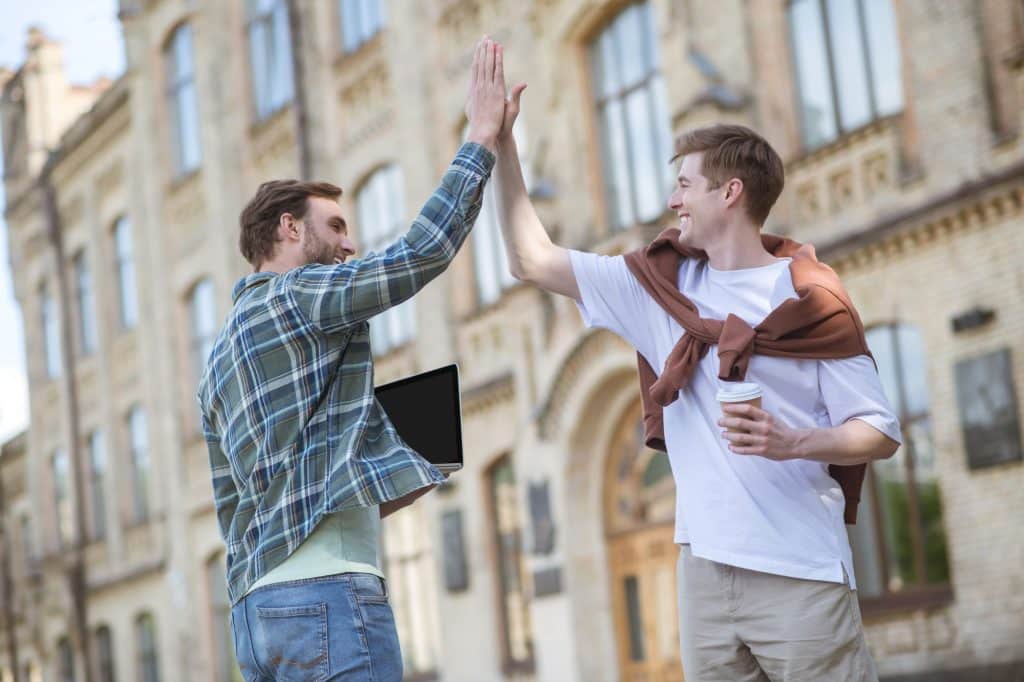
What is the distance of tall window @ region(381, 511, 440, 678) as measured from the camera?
71.4 feet

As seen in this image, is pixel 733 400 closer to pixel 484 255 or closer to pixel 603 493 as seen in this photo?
pixel 603 493

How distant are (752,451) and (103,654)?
29.7 meters

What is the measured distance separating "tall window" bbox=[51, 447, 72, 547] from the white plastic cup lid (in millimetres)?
31357

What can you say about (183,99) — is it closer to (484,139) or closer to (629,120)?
(629,120)

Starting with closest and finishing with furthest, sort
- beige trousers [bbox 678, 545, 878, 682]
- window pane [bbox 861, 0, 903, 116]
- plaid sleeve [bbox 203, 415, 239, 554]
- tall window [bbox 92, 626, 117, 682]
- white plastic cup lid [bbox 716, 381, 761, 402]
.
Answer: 1. white plastic cup lid [bbox 716, 381, 761, 402]
2. beige trousers [bbox 678, 545, 878, 682]
3. plaid sleeve [bbox 203, 415, 239, 554]
4. window pane [bbox 861, 0, 903, 116]
5. tall window [bbox 92, 626, 117, 682]

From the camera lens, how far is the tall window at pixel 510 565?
1997 centimetres

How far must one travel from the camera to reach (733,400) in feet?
12.7

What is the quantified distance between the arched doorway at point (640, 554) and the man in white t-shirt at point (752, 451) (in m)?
13.1

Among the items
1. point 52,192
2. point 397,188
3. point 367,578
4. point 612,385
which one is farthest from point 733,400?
point 52,192

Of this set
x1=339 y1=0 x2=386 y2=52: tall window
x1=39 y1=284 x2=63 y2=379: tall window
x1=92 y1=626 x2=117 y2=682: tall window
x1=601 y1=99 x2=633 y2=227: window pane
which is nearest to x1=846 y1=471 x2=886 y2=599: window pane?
x1=601 y1=99 x2=633 y2=227: window pane

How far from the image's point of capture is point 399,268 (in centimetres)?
427

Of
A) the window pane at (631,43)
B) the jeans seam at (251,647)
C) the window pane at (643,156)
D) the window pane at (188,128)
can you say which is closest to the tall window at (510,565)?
the window pane at (643,156)

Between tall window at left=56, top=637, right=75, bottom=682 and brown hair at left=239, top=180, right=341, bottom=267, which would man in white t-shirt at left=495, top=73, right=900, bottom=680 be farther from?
tall window at left=56, top=637, right=75, bottom=682

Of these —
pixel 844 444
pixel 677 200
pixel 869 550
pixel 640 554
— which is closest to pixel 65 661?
pixel 640 554
